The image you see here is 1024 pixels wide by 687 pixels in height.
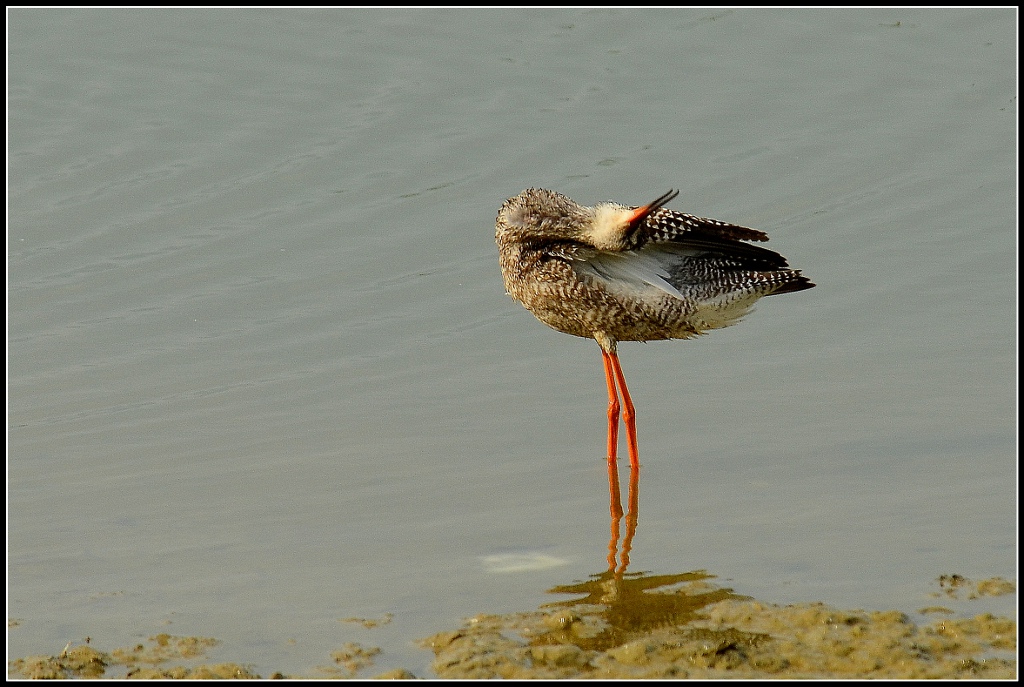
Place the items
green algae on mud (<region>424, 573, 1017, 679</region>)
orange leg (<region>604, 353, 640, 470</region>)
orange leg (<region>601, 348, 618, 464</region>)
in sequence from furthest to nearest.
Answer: orange leg (<region>601, 348, 618, 464</region>) < orange leg (<region>604, 353, 640, 470</region>) < green algae on mud (<region>424, 573, 1017, 679</region>)

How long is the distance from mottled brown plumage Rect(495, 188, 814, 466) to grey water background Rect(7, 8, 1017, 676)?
0.82 m

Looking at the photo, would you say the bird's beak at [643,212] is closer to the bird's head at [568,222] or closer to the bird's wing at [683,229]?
the bird's head at [568,222]

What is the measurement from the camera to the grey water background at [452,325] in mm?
5973

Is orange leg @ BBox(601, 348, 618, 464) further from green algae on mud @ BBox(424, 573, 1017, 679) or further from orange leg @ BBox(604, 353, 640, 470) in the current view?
green algae on mud @ BBox(424, 573, 1017, 679)

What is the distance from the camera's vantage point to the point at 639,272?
704 centimetres

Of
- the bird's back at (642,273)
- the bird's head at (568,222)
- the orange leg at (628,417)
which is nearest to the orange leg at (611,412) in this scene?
the orange leg at (628,417)

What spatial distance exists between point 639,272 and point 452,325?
319cm

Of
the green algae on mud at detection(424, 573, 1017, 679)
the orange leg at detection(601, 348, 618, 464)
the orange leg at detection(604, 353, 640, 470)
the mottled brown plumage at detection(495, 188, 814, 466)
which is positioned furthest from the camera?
the orange leg at detection(601, 348, 618, 464)

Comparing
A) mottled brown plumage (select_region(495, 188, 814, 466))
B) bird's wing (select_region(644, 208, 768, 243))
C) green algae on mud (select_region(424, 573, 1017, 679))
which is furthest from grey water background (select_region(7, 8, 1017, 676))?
bird's wing (select_region(644, 208, 768, 243))

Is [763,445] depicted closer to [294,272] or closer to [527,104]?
[294,272]

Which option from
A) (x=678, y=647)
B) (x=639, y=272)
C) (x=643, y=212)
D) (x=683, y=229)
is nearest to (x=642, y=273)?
(x=639, y=272)

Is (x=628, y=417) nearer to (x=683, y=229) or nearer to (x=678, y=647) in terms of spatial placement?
(x=683, y=229)

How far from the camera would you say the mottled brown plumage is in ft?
22.8

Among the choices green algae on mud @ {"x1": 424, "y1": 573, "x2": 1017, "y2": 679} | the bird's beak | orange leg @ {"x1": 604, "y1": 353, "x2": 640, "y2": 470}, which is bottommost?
green algae on mud @ {"x1": 424, "y1": 573, "x2": 1017, "y2": 679}
